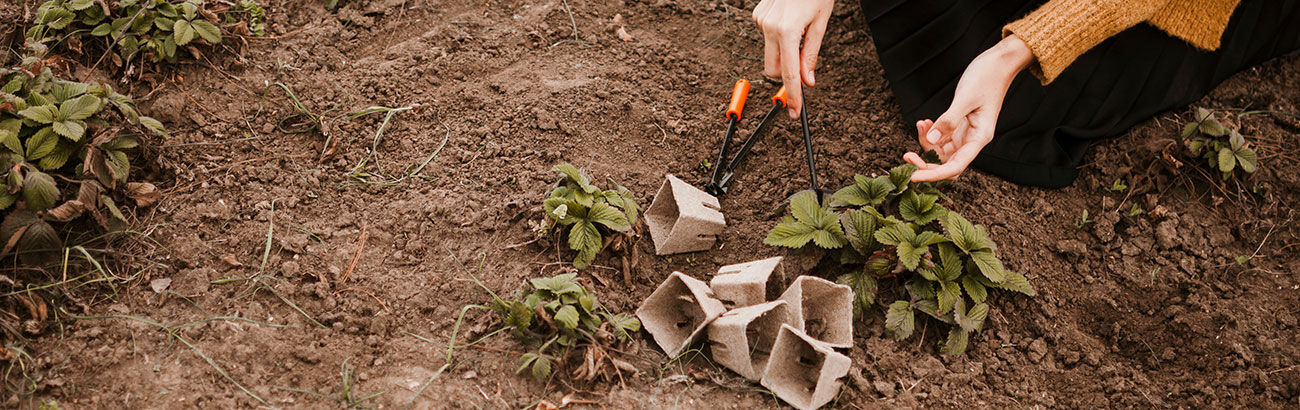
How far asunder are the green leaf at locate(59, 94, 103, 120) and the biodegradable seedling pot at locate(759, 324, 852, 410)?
1738 mm

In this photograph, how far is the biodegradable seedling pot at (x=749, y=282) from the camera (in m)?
1.72

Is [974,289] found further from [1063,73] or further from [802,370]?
[1063,73]

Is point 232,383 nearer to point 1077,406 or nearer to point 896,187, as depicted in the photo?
point 896,187

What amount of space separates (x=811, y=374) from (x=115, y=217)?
1717 millimetres

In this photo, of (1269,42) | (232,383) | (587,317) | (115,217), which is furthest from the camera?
(1269,42)

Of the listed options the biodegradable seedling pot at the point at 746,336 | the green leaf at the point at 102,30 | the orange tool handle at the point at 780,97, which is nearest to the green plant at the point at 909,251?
the biodegradable seedling pot at the point at 746,336

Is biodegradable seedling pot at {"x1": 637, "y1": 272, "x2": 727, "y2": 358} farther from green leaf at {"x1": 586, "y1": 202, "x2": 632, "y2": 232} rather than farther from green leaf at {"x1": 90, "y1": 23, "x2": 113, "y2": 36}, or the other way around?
green leaf at {"x1": 90, "y1": 23, "x2": 113, "y2": 36}

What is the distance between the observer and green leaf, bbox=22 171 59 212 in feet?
5.33

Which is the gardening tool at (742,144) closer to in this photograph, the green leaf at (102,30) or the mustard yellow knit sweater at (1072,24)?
the mustard yellow knit sweater at (1072,24)

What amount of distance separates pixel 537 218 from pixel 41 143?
1.16 m

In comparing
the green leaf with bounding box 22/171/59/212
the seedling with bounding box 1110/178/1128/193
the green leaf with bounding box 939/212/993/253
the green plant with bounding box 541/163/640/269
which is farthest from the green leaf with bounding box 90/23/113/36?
the seedling with bounding box 1110/178/1128/193

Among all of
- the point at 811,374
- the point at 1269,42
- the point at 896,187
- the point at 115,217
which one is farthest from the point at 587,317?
the point at 1269,42

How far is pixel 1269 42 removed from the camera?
229 cm

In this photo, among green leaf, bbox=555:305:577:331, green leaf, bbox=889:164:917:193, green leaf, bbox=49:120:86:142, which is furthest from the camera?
green leaf, bbox=889:164:917:193
